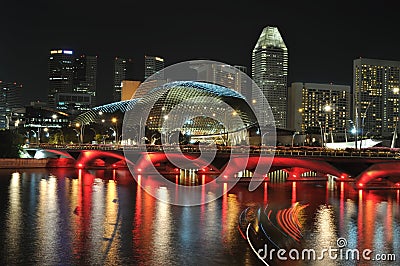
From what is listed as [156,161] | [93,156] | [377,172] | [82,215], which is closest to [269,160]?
[377,172]

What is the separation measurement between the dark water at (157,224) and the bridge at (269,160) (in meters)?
3.08

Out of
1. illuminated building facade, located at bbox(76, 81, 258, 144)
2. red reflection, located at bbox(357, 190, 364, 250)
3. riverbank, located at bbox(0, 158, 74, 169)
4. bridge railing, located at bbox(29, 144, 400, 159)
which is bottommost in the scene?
red reflection, located at bbox(357, 190, 364, 250)

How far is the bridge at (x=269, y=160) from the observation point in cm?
5375

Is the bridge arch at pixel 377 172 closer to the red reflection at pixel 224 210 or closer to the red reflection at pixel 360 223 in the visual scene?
the red reflection at pixel 360 223

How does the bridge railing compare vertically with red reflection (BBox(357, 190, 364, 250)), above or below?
above

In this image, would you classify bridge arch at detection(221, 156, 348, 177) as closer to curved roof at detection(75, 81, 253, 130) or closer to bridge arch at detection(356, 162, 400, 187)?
bridge arch at detection(356, 162, 400, 187)

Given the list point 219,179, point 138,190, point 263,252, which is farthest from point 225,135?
point 263,252

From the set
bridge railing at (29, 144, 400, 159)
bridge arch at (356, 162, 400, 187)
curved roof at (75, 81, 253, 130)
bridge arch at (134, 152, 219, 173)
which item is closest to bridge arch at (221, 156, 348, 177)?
bridge railing at (29, 144, 400, 159)

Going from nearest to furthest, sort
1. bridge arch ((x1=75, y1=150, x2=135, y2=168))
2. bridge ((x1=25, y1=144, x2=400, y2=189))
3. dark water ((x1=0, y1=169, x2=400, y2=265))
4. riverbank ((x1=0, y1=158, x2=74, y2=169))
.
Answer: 1. dark water ((x1=0, y1=169, x2=400, y2=265))
2. bridge ((x1=25, y1=144, x2=400, y2=189))
3. bridge arch ((x1=75, y1=150, x2=135, y2=168))
4. riverbank ((x1=0, y1=158, x2=74, y2=169))

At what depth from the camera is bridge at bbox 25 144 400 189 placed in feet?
176

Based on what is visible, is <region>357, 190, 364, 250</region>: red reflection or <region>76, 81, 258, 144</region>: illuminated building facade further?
<region>76, 81, 258, 144</region>: illuminated building facade

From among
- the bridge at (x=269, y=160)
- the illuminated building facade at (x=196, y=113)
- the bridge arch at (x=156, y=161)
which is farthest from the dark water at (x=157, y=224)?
the illuminated building facade at (x=196, y=113)

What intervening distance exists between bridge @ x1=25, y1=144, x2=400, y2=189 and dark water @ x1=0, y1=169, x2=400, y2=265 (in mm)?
3075

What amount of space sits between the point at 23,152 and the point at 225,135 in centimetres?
4799
